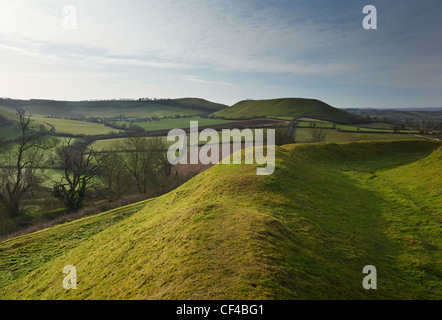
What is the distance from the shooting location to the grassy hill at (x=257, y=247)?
8.09 m

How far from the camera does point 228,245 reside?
948 centimetres

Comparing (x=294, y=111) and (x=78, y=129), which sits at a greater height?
(x=294, y=111)

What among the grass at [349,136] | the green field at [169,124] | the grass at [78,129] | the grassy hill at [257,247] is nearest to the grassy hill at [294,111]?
the green field at [169,124]

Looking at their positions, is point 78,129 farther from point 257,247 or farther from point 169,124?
point 257,247

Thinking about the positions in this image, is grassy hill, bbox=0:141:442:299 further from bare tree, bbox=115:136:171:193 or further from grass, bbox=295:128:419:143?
grass, bbox=295:128:419:143

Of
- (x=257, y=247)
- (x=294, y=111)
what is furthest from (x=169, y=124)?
(x=257, y=247)

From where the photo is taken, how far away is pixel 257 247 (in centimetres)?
919

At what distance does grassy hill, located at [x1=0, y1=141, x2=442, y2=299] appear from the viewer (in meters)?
8.09

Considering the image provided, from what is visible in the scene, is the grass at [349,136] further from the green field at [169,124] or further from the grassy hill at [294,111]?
the grassy hill at [294,111]

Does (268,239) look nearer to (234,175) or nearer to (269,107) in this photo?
(234,175)

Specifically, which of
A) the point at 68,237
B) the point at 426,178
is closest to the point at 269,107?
the point at 426,178

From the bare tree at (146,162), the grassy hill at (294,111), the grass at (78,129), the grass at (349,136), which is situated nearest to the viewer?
the bare tree at (146,162)

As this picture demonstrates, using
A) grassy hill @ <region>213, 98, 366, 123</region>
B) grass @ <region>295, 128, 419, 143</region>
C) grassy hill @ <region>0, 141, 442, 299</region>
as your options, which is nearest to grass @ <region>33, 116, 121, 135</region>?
grass @ <region>295, 128, 419, 143</region>
